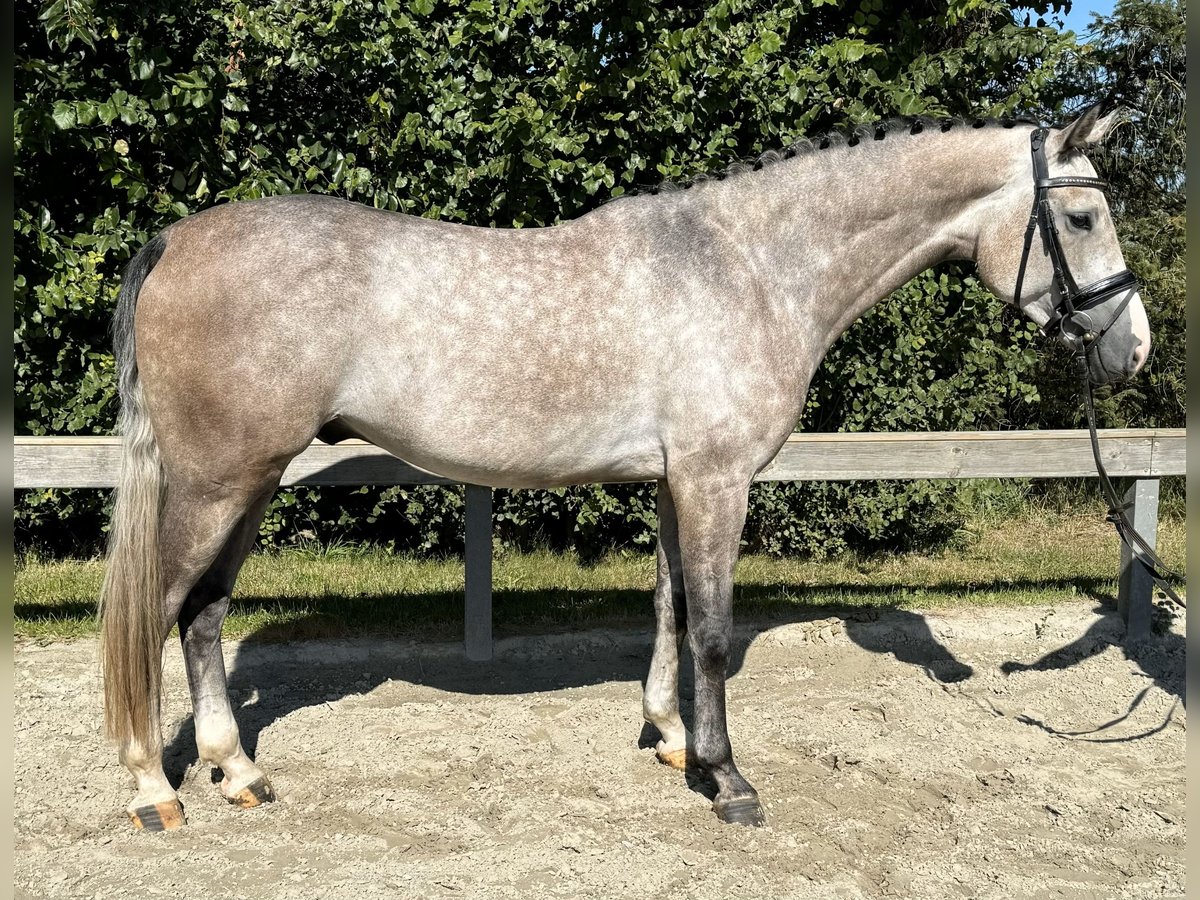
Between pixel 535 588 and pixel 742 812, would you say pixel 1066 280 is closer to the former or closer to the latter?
pixel 742 812

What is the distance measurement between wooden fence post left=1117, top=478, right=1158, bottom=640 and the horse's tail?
4.39 metres

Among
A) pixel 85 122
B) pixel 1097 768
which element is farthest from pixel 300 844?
pixel 85 122

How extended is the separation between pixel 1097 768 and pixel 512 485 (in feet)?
7.68

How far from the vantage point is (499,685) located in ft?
14.1

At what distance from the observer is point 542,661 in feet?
15.1

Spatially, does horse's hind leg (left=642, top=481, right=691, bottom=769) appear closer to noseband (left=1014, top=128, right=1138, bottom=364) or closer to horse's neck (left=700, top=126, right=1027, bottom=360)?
horse's neck (left=700, top=126, right=1027, bottom=360)

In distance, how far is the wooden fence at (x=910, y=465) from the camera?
446 centimetres

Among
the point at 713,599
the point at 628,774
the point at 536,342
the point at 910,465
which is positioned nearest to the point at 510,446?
the point at 536,342

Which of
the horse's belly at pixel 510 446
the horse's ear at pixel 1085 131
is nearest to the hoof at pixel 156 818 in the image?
the horse's belly at pixel 510 446

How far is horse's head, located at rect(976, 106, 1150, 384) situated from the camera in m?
3.02

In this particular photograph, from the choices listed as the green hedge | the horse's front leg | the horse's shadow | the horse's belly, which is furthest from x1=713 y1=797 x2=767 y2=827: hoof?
the green hedge

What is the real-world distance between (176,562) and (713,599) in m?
1.67

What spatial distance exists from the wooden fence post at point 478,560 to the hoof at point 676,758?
50.4 inches

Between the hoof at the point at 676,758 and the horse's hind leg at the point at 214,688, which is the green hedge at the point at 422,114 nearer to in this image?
the hoof at the point at 676,758
